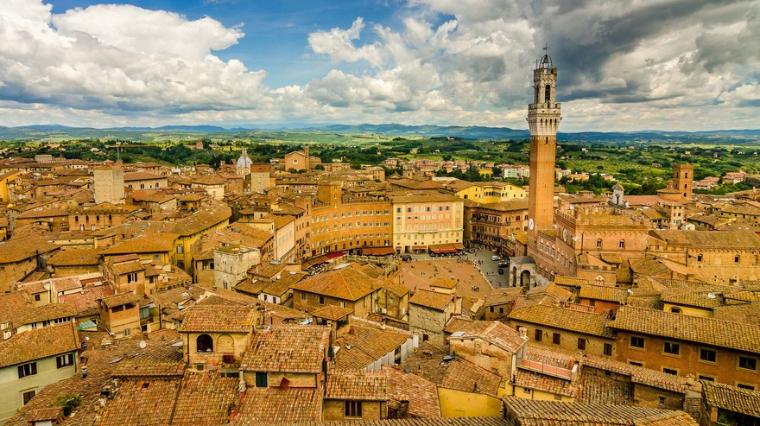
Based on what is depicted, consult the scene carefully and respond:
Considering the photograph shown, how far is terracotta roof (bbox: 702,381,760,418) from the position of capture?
1623cm

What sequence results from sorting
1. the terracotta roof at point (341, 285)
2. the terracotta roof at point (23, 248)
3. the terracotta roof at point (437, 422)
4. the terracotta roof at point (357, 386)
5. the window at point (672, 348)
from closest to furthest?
the terracotta roof at point (437, 422) → the terracotta roof at point (357, 386) → the window at point (672, 348) → the terracotta roof at point (341, 285) → the terracotta roof at point (23, 248)

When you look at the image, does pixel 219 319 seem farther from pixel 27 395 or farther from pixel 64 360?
pixel 27 395

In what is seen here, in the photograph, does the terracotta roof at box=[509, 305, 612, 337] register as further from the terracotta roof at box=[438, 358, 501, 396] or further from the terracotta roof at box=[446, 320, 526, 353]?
the terracotta roof at box=[438, 358, 501, 396]

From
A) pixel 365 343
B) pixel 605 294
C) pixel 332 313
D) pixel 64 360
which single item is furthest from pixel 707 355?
pixel 64 360

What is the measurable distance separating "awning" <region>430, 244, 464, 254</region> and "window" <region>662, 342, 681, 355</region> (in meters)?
67.3

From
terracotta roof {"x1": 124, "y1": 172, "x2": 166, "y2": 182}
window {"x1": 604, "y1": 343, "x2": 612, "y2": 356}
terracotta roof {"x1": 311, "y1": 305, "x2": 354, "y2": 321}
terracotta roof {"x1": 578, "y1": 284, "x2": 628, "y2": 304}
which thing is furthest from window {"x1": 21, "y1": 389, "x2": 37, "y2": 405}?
terracotta roof {"x1": 124, "y1": 172, "x2": 166, "y2": 182}

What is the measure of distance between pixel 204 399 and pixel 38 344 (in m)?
12.4

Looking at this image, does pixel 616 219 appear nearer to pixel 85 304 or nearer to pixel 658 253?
pixel 658 253

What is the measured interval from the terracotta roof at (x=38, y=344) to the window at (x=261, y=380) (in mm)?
12647

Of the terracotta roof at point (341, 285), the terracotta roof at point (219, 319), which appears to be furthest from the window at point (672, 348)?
the terracotta roof at point (219, 319)

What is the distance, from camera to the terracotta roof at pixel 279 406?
50.5ft

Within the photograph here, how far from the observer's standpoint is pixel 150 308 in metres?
34.2

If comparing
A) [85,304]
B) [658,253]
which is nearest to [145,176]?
[85,304]

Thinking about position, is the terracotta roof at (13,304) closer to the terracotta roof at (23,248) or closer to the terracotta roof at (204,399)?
the terracotta roof at (23,248)
